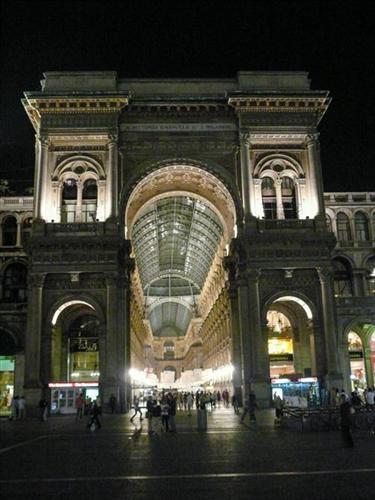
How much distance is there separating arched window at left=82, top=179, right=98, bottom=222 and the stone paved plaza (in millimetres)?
21331

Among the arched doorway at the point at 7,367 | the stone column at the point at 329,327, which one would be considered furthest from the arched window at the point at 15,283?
the stone column at the point at 329,327

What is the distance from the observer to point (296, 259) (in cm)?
3925

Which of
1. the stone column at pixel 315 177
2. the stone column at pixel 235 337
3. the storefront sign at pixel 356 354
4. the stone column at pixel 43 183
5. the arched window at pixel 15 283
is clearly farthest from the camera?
the storefront sign at pixel 356 354

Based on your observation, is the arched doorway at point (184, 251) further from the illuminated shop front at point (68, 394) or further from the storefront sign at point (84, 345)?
the illuminated shop front at point (68, 394)

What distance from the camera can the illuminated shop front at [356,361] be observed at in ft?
153

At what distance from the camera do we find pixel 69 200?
138 feet

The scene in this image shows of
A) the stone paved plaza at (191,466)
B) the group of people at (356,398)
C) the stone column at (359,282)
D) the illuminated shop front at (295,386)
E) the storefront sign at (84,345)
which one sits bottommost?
the stone paved plaza at (191,466)

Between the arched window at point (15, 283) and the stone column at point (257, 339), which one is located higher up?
the arched window at point (15, 283)

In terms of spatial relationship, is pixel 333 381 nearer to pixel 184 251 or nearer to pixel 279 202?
pixel 279 202

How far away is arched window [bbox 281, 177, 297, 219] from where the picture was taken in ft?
139

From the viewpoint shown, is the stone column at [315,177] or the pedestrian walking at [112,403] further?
the stone column at [315,177]

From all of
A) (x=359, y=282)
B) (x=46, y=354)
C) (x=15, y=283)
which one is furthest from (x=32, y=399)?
(x=359, y=282)

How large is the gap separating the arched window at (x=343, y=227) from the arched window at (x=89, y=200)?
21.3 metres

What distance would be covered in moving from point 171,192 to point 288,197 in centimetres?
1019
